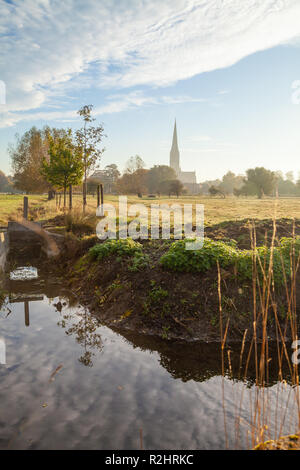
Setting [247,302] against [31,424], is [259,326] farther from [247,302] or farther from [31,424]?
[31,424]

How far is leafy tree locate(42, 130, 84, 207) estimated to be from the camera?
764 inches

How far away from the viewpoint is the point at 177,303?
5.90 m

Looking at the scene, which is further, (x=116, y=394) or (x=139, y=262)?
(x=139, y=262)

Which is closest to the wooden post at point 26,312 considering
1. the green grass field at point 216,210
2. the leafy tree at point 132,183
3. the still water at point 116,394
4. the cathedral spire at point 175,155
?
the still water at point 116,394

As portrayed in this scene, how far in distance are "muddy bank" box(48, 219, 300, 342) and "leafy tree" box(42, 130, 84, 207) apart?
1377cm

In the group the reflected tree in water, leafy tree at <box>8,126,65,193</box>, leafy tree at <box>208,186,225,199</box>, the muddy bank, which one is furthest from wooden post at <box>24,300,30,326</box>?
leafy tree at <box>208,186,225,199</box>

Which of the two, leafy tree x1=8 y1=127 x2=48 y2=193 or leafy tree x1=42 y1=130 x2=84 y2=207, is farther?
leafy tree x1=8 y1=127 x2=48 y2=193

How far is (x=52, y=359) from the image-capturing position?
15.0 ft

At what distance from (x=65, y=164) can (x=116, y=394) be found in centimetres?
1746

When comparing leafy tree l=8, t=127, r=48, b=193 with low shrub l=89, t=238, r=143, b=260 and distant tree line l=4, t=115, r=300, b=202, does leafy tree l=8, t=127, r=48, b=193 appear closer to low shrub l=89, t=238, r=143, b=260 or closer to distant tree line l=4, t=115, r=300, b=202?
distant tree line l=4, t=115, r=300, b=202

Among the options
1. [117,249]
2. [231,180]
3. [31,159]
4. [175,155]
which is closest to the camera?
[117,249]

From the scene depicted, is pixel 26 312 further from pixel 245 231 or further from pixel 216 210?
pixel 216 210

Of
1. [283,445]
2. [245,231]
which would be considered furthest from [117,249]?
[283,445]

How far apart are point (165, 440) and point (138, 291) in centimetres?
342
